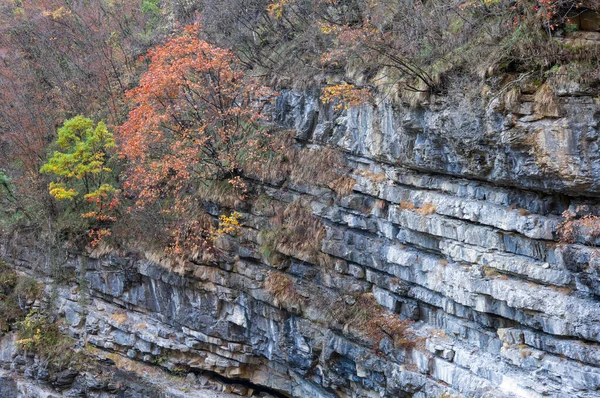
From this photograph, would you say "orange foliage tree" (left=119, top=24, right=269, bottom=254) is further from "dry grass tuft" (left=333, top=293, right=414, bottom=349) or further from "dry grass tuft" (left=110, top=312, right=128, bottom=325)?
"dry grass tuft" (left=333, top=293, right=414, bottom=349)

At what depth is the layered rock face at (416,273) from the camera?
7.95 m

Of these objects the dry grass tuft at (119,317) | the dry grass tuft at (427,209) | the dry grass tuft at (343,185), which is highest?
the dry grass tuft at (343,185)

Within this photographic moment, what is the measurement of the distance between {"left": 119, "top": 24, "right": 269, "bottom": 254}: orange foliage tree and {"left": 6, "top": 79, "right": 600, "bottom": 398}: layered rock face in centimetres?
96

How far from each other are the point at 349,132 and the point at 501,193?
402 centimetres

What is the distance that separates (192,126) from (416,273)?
784cm

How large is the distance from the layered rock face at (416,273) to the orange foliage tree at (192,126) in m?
0.96

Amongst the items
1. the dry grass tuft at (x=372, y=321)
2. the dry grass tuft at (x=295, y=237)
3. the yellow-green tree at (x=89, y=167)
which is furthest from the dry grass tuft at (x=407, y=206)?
the yellow-green tree at (x=89, y=167)

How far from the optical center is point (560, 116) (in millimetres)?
7742

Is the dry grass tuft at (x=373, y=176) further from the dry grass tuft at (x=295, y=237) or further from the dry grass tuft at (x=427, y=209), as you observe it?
the dry grass tuft at (x=295, y=237)

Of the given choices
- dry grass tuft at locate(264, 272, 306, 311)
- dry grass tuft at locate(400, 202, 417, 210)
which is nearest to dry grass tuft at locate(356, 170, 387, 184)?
dry grass tuft at locate(400, 202, 417, 210)

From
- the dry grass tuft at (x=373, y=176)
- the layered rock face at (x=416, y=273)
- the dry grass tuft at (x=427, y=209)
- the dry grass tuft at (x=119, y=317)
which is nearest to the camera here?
the layered rock face at (x=416, y=273)

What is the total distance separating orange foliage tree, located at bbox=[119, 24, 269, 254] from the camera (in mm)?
14141

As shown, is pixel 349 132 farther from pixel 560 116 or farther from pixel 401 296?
pixel 560 116

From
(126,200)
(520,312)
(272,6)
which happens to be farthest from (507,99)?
(126,200)
